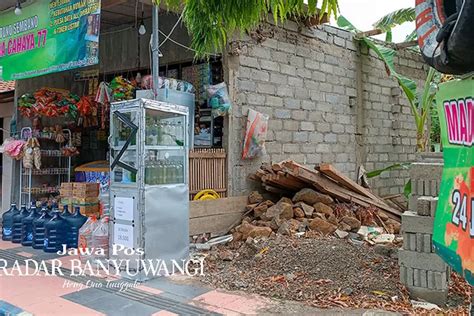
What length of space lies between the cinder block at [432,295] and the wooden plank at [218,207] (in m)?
3.65

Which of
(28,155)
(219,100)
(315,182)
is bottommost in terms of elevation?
(315,182)

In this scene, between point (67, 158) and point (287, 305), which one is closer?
point (287, 305)

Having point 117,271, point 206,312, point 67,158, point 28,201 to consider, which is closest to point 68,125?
point 67,158

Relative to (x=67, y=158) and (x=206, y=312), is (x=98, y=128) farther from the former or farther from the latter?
(x=206, y=312)

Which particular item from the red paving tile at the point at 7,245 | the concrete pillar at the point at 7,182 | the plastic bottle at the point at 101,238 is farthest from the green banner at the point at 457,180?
the concrete pillar at the point at 7,182

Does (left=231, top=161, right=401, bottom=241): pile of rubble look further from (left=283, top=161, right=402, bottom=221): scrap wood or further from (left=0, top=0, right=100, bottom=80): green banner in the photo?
(left=0, top=0, right=100, bottom=80): green banner

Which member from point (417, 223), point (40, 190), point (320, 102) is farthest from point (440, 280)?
point (40, 190)

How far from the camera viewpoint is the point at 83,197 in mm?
7664

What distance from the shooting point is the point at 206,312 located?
4238 mm

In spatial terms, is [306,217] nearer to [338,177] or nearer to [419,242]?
[338,177]

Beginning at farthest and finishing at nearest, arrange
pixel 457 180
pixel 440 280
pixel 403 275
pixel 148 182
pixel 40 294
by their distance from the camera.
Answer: pixel 148 182 < pixel 40 294 < pixel 403 275 < pixel 440 280 < pixel 457 180

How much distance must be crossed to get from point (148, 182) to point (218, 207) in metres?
2.20

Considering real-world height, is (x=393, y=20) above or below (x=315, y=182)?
above

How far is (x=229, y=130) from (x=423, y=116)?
4.46m
